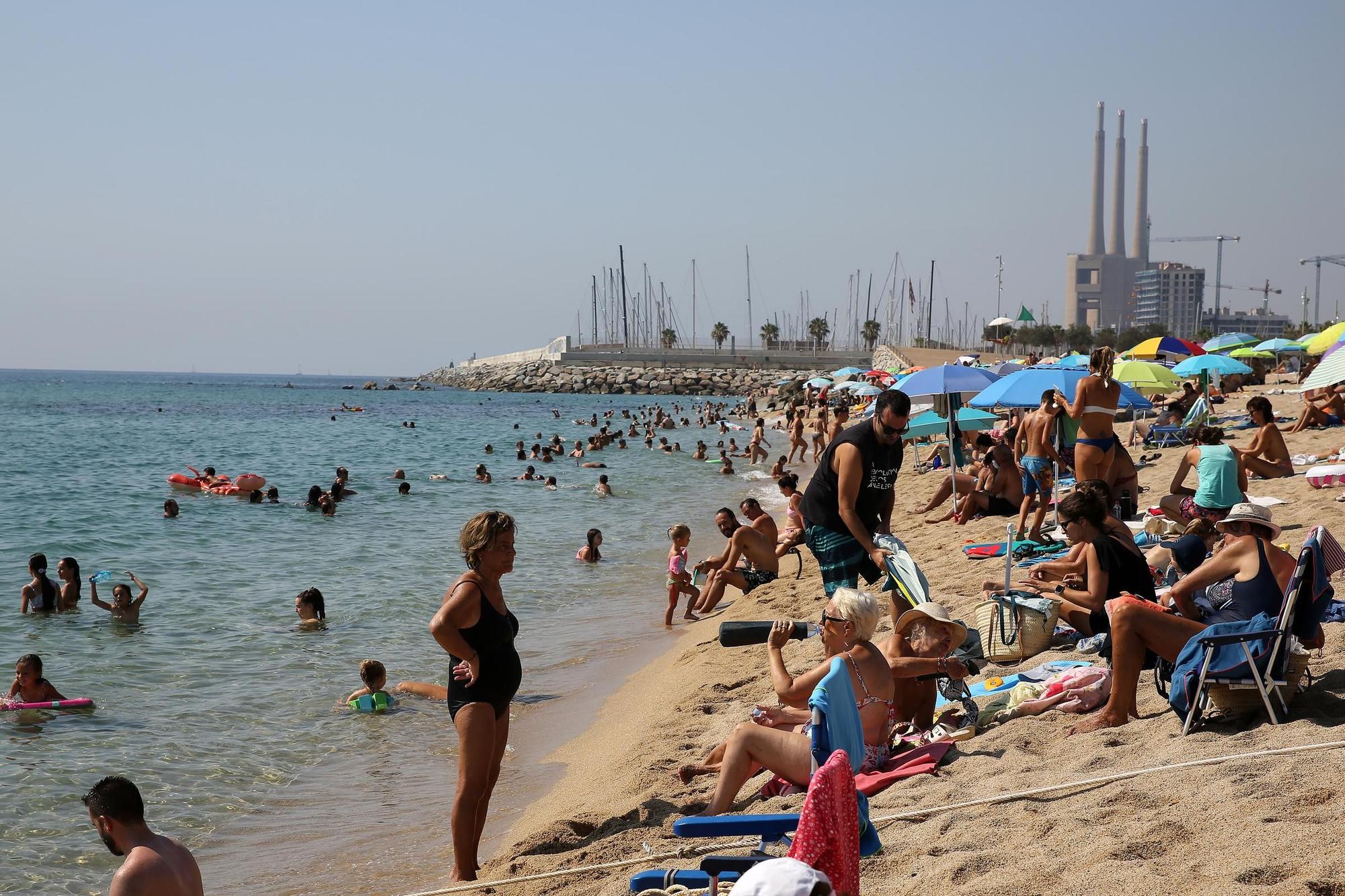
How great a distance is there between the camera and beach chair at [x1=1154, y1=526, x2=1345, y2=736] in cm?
412

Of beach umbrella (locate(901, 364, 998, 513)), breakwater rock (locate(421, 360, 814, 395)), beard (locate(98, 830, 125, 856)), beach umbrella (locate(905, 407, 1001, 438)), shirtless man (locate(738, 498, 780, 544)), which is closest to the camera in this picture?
beard (locate(98, 830, 125, 856))

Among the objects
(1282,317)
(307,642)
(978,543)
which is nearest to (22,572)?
(307,642)

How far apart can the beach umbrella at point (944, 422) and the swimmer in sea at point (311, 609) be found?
28.3ft

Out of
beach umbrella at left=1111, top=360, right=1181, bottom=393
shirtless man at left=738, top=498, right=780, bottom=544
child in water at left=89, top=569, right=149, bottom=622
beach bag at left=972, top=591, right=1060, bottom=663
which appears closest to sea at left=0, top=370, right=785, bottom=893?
child in water at left=89, top=569, right=149, bottom=622

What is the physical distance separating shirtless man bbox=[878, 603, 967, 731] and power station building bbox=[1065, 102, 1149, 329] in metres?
189

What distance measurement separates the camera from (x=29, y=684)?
744 cm

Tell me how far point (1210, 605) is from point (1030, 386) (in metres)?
5.63

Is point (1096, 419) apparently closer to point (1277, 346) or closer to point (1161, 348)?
point (1161, 348)

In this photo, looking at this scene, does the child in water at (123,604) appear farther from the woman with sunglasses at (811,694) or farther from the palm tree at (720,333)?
the palm tree at (720,333)

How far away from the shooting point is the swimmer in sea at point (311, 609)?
10.2 metres

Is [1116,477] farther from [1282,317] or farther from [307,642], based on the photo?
[1282,317]

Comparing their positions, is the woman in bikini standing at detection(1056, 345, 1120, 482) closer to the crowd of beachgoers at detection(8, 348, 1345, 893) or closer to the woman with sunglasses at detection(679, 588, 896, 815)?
the crowd of beachgoers at detection(8, 348, 1345, 893)

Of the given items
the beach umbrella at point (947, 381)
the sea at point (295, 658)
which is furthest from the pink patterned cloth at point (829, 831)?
the beach umbrella at point (947, 381)

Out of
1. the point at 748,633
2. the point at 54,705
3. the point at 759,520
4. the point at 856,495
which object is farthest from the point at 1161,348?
the point at 54,705
